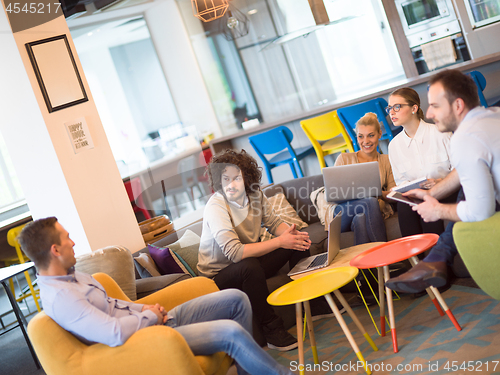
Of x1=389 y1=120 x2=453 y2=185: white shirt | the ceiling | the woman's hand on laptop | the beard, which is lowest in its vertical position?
the woman's hand on laptop

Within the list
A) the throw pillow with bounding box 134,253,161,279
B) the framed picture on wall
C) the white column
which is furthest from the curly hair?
the framed picture on wall

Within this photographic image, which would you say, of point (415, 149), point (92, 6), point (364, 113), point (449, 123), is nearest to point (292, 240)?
point (415, 149)

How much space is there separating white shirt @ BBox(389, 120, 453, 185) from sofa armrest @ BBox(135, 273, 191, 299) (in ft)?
4.69

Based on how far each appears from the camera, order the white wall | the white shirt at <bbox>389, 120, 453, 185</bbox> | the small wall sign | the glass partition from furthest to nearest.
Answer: the white wall, the glass partition, the small wall sign, the white shirt at <bbox>389, 120, 453, 185</bbox>

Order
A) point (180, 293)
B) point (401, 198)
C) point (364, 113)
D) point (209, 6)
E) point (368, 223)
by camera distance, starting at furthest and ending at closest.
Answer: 1. point (209, 6)
2. point (364, 113)
3. point (368, 223)
4. point (180, 293)
5. point (401, 198)

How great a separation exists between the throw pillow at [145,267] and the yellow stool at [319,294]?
1.00 m

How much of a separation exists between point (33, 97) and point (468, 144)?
2.45 m

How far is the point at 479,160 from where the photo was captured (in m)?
1.68

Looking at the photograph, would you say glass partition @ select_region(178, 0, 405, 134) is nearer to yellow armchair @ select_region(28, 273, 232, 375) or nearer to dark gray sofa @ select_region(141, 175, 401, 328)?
dark gray sofa @ select_region(141, 175, 401, 328)

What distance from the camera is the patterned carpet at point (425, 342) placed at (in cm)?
188

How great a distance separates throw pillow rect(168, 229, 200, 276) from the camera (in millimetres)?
2986

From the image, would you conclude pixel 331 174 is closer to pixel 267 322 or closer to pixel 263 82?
pixel 267 322

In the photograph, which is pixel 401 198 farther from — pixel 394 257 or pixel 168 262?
pixel 168 262

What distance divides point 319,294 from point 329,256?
0.52 meters
